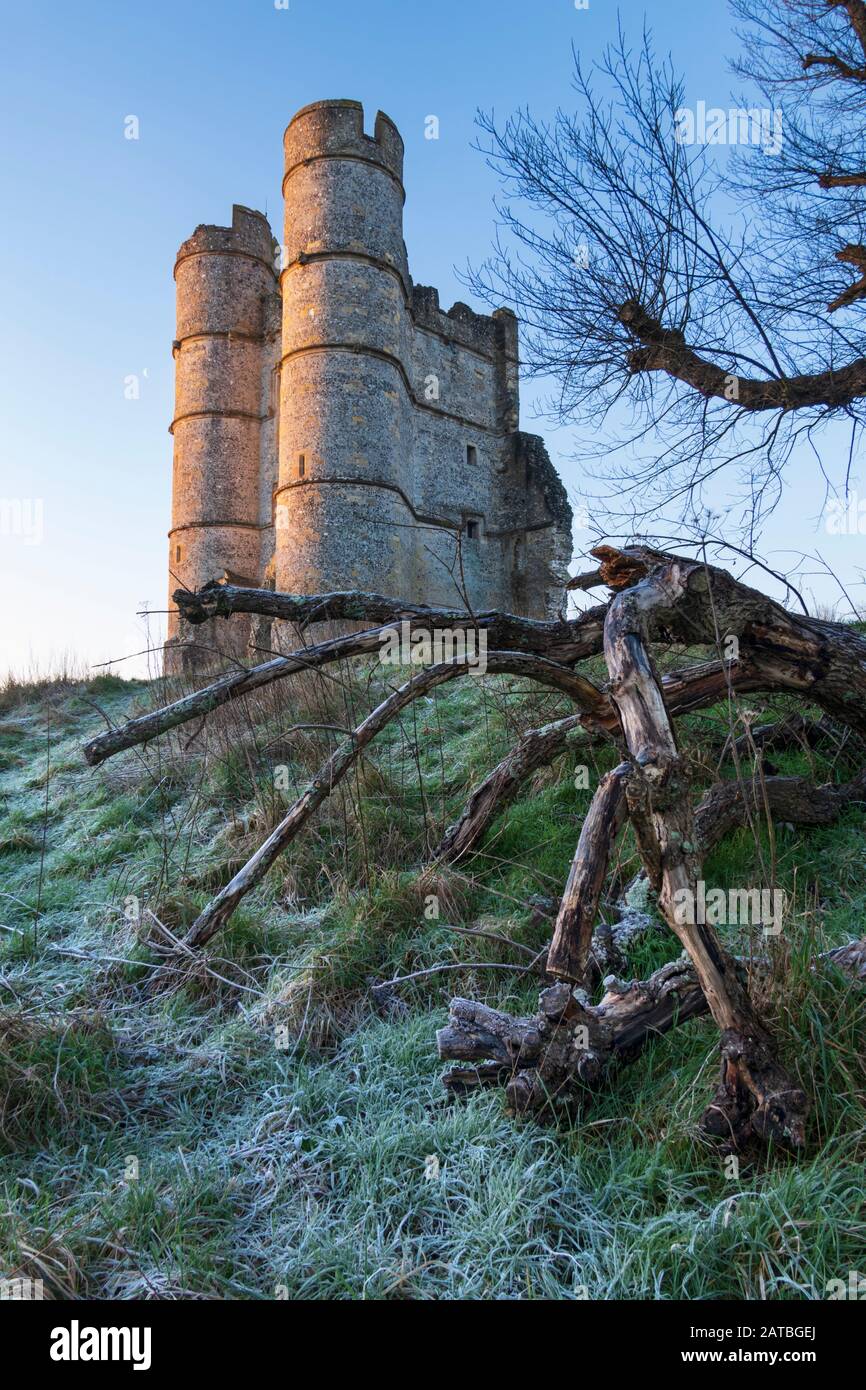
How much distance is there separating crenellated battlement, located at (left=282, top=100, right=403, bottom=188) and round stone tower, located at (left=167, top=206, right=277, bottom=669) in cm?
383

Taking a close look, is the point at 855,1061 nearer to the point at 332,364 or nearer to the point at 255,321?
the point at 332,364

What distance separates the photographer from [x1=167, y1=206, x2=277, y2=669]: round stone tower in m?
20.3

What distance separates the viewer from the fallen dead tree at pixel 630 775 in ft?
7.24

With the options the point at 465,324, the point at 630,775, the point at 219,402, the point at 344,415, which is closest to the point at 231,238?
the point at 219,402

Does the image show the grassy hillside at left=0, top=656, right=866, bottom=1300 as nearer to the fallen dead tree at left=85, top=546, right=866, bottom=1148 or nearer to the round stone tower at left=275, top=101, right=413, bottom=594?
the fallen dead tree at left=85, top=546, right=866, bottom=1148

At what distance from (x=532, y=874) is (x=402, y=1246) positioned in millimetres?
2005

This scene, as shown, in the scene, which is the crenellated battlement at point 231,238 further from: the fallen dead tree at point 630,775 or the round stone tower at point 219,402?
the fallen dead tree at point 630,775

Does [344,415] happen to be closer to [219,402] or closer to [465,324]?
[219,402]

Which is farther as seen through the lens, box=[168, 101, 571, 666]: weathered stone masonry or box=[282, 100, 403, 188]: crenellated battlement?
box=[282, 100, 403, 188]: crenellated battlement

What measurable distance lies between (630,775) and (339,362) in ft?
52.4

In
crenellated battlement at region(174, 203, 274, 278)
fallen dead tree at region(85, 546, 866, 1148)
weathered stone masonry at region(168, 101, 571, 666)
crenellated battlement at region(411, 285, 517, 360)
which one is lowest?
fallen dead tree at region(85, 546, 866, 1148)

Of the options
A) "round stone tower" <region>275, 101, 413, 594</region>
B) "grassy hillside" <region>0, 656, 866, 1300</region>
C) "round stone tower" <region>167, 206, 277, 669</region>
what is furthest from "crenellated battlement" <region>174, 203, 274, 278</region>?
"grassy hillside" <region>0, 656, 866, 1300</region>

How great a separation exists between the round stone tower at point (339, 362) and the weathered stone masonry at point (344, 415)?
35mm

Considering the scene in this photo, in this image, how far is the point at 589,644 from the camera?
12.5 ft
